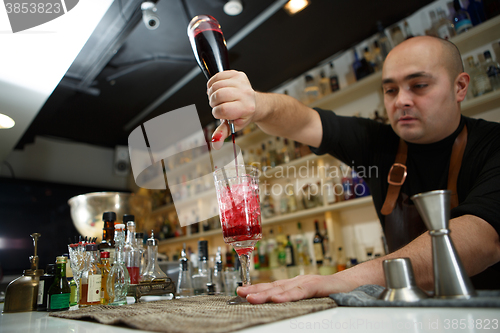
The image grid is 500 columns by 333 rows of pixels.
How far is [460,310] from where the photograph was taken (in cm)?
43

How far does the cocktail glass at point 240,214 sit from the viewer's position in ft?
2.38

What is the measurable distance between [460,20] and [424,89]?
48.4 inches

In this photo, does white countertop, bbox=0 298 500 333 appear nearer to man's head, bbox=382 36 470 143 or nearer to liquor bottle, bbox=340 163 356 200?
man's head, bbox=382 36 470 143

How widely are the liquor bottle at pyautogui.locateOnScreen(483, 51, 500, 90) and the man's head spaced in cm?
80

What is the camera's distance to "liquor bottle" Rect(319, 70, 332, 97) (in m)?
2.77

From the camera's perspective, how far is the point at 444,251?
455mm

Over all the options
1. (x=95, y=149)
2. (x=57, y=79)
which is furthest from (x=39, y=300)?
(x=95, y=149)

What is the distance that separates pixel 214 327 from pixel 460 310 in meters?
0.33

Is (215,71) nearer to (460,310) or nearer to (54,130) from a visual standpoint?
(460,310)

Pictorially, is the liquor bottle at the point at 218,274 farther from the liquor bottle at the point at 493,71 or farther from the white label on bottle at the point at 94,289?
the liquor bottle at the point at 493,71

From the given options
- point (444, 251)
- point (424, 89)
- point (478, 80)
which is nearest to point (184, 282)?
point (444, 251)

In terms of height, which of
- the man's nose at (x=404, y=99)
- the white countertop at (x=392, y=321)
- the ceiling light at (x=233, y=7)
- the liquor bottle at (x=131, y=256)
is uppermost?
the ceiling light at (x=233, y=7)

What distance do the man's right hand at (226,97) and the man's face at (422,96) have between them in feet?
2.28

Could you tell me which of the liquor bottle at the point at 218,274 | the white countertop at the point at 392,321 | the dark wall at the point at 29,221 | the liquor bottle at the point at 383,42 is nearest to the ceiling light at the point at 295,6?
the liquor bottle at the point at 383,42
